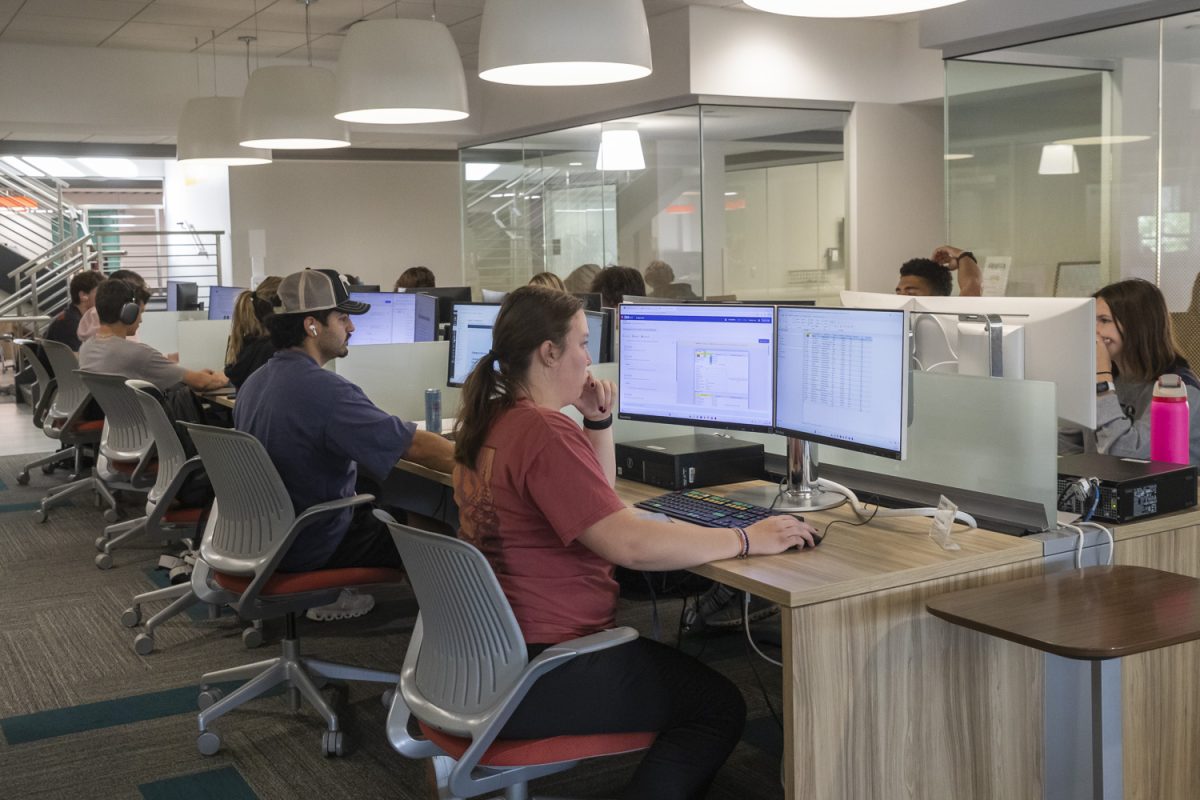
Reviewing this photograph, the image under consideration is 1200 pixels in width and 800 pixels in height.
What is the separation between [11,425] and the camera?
10234 mm

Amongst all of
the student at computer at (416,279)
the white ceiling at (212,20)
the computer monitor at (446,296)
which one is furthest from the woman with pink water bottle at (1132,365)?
the student at computer at (416,279)

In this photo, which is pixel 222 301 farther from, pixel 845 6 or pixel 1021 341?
pixel 1021 341

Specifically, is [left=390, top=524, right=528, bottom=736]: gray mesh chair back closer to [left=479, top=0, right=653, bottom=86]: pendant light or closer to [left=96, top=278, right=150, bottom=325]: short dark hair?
[left=479, top=0, right=653, bottom=86]: pendant light

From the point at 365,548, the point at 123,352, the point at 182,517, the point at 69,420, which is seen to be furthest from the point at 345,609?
the point at 69,420

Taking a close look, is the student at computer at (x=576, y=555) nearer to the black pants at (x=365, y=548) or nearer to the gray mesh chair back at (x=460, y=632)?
the gray mesh chair back at (x=460, y=632)

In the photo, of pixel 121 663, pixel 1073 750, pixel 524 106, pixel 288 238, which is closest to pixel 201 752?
pixel 121 663

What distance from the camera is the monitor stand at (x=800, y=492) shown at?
2.78 m

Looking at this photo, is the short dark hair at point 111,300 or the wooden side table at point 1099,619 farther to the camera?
the short dark hair at point 111,300

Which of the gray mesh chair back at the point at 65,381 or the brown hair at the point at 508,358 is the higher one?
the brown hair at the point at 508,358

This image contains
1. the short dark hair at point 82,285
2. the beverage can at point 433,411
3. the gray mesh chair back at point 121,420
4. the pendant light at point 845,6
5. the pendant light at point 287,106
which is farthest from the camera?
the short dark hair at point 82,285

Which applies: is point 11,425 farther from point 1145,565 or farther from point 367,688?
point 1145,565

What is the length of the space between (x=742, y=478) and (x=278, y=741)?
1531mm

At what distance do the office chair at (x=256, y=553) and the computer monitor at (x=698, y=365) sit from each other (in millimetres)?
818

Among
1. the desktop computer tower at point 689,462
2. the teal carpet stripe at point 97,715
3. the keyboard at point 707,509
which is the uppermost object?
the desktop computer tower at point 689,462
